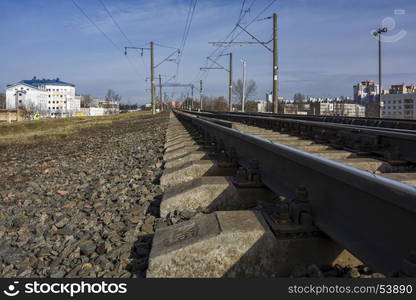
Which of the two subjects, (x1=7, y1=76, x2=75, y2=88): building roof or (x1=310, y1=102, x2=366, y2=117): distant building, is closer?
(x1=310, y1=102, x2=366, y2=117): distant building

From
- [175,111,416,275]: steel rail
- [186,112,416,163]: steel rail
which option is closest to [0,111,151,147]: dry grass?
[186,112,416,163]: steel rail

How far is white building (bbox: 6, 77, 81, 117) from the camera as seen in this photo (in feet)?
420

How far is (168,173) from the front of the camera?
4492 mm

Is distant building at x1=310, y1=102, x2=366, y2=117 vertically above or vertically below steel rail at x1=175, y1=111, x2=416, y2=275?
above

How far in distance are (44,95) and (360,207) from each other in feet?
494

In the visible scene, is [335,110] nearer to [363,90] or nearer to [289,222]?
[289,222]

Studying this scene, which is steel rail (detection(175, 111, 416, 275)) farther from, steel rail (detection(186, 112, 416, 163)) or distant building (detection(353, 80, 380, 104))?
distant building (detection(353, 80, 380, 104))

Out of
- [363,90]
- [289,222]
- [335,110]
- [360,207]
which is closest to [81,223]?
[289,222]

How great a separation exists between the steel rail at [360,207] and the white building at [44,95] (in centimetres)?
13090

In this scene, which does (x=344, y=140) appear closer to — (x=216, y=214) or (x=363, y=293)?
(x=216, y=214)

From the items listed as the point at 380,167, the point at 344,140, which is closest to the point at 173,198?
the point at 380,167

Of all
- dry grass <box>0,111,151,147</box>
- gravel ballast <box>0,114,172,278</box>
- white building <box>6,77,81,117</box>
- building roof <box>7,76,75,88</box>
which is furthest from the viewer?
building roof <box>7,76,75,88</box>

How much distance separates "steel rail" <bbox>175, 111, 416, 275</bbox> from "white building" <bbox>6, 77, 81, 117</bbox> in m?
131

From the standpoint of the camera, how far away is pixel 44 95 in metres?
137
